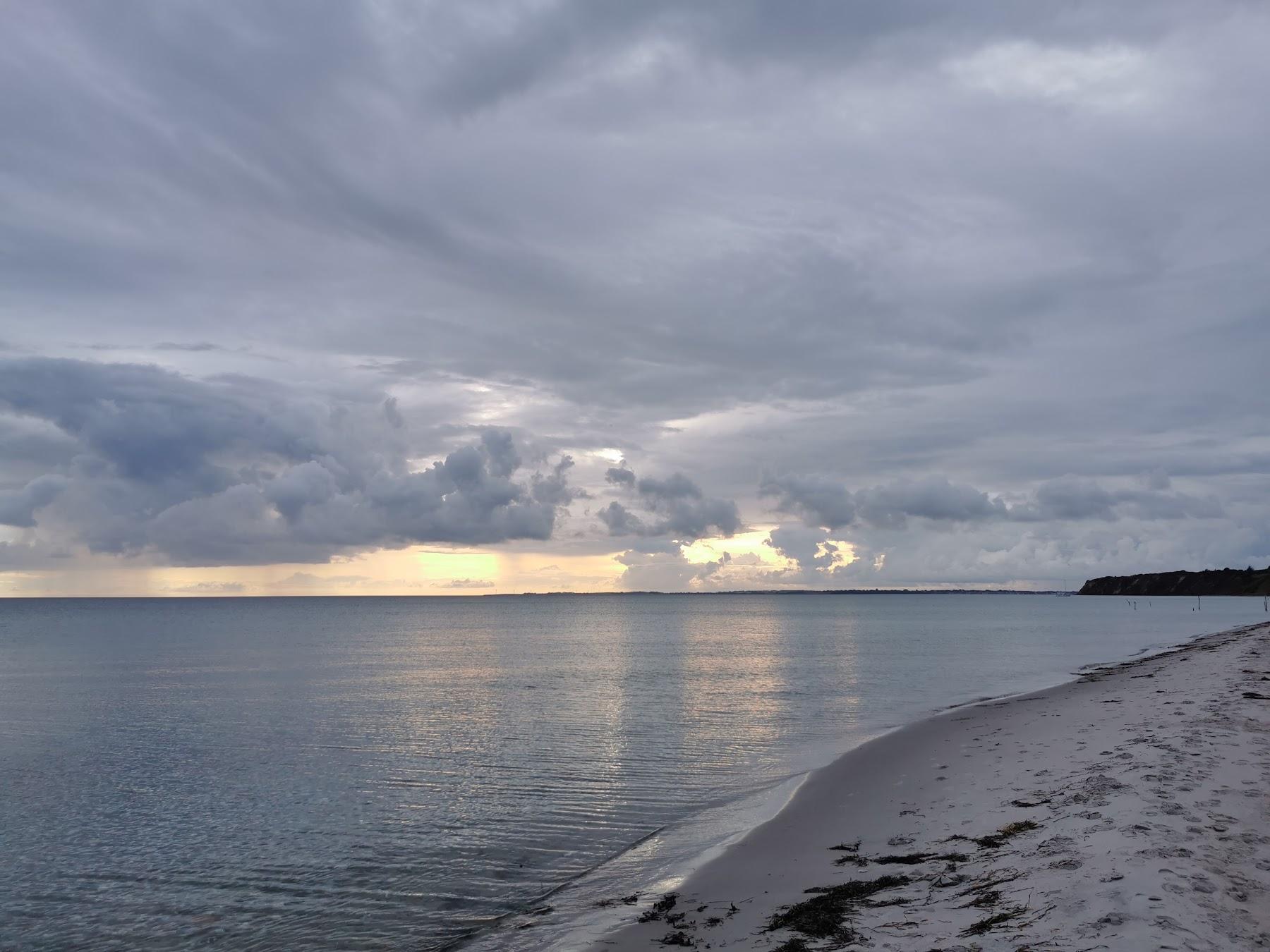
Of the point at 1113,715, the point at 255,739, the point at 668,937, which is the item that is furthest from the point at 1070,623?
the point at 668,937

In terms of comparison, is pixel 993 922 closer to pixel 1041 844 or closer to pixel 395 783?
pixel 1041 844

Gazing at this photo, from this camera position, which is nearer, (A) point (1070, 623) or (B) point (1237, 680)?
(B) point (1237, 680)

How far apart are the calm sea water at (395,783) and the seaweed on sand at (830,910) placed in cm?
322

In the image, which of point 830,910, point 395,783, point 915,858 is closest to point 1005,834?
point 915,858

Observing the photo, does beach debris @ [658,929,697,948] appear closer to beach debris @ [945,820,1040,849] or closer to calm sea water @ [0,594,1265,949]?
calm sea water @ [0,594,1265,949]

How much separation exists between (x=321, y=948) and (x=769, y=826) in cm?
939

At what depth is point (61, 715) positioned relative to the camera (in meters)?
40.1

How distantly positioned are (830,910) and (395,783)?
1694 centimetres

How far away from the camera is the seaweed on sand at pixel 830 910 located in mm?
10508

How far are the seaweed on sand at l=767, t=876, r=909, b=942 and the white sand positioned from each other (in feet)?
0.54

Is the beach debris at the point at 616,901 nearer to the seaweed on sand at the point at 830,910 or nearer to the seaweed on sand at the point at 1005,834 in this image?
the seaweed on sand at the point at 830,910

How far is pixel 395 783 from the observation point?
2464 cm

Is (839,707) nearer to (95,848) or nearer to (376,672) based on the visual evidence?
(95,848)

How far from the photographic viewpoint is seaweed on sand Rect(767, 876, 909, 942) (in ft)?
34.5
